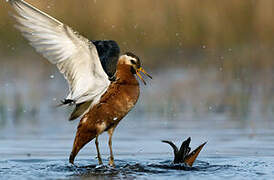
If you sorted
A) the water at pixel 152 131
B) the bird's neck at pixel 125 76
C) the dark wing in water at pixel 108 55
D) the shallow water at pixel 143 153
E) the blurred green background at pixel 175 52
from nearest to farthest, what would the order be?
1. the shallow water at pixel 143 153
2. the water at pixel 152 131
3. the bird's neck at pixel 125 76
4. the dark wing in water at pixel 108 55
5. the blurred green background at pixel 175 52

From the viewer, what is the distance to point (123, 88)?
30.3ft

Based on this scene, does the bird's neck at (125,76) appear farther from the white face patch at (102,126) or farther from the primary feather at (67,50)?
the white face patch at (102,126)

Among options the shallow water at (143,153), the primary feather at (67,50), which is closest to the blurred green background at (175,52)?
the shallow water at (143,153)

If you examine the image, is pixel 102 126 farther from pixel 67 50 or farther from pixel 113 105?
pixel 67 50

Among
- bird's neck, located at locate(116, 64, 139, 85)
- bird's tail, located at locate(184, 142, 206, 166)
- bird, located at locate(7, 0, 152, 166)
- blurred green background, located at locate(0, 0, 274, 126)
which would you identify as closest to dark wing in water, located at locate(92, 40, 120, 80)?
bird, located at locate(7, 0, 152, 166)

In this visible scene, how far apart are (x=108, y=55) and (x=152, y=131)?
178cm

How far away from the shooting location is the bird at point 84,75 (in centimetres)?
891

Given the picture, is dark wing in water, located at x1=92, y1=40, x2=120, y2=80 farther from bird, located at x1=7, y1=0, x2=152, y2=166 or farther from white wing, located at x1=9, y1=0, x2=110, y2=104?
white wing, located at x1=9, y1=0, x2=110, y2=104

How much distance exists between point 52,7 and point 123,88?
865 cm

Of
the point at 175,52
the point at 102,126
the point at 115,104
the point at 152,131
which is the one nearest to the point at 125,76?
the point at 115,104

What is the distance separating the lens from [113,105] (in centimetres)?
921

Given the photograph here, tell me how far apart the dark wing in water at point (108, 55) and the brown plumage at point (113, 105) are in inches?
19.8

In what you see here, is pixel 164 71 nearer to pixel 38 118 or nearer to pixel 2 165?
pixel 38 118

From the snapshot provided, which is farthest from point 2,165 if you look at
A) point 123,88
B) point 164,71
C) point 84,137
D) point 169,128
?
point 164,71
